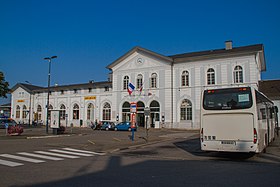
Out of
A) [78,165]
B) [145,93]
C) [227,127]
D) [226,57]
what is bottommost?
[78,165]

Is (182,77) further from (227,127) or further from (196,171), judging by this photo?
(196,171)

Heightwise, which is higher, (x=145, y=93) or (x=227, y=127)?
(x=145, y=93)

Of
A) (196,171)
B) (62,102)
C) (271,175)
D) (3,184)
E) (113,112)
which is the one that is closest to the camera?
(3,184)

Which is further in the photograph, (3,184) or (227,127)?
(227,127)

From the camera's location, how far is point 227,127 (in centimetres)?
1137

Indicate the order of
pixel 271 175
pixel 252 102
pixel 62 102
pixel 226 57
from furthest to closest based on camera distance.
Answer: pixel 62 102 → pixel 226 57 → pixel 252 102 → pixel 271 175

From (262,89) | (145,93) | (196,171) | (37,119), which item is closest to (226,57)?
(262,89)

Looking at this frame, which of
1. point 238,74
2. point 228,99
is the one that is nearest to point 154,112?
point 238,74

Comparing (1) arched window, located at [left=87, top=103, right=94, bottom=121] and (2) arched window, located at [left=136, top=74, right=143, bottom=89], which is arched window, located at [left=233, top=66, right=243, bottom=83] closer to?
(2) arched window, located at [left=136, top=74, right=143, bottom=89]

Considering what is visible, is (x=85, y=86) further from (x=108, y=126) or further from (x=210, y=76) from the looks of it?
(x=210, y=76)

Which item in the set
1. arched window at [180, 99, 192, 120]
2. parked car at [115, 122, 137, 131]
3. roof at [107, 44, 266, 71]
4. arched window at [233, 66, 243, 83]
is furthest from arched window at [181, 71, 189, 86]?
parked car at [115, 122, 137, 131]

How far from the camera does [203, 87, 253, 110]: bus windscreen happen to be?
11.3 metres

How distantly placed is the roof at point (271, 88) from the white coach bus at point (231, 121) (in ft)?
112

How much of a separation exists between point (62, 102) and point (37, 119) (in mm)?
8512
